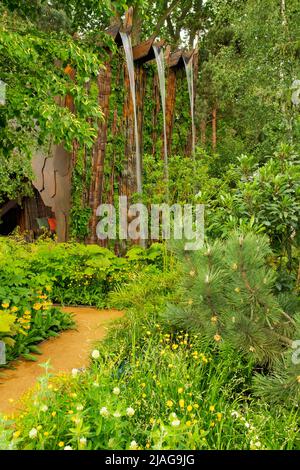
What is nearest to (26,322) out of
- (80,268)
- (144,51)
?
(80,268)

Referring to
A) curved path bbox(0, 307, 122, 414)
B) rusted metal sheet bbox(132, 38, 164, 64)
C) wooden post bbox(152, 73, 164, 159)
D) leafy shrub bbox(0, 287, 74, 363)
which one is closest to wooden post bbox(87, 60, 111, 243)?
rusted metal sheet bbox(132, 38, 164, 64)

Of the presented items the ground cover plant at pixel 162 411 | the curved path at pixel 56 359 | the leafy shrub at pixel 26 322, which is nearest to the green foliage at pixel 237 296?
the ground cover plant at pixel 162 411

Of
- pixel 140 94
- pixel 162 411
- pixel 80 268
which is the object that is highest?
pixel 140 94

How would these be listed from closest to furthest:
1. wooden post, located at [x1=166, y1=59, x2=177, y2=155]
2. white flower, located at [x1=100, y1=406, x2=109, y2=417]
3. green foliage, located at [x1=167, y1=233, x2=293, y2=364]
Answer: white flower, located at [x1=100, y1=406, x2=109, y2=417]
green foliage, located at [x1=167, y1=233, x2=293, y2=364]
wooden post, located at [x1=166, y1=59, x2=177, y2=155]

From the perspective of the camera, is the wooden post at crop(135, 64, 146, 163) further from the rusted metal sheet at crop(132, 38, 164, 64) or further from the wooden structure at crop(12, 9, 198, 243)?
the rusted metal sheet at crop(132, 38, 164, 64)

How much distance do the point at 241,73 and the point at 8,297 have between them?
375 inches

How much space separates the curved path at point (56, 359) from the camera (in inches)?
144

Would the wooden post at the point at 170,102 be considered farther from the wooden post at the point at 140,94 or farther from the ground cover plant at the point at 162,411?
the ground cover plant at the point at 162,411

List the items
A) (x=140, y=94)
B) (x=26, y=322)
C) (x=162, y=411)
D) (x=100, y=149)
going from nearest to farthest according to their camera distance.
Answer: (x=162, y=411) → (x=26, y=322) → (x=100, y=149) → (x=140, y=94)

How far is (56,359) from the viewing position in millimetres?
4430

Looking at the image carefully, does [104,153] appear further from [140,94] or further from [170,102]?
[170,102]

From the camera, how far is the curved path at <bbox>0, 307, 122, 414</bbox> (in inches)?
144
